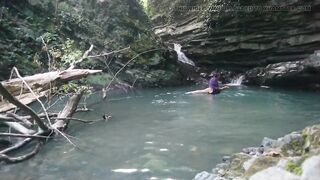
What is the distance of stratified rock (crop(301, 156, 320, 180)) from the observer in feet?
12.3

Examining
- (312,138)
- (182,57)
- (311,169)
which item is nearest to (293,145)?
(312,138)

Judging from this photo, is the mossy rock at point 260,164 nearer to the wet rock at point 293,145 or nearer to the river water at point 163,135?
the wet rock at point 293,145

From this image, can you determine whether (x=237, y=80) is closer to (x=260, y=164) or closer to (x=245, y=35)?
(x=245, y=35)

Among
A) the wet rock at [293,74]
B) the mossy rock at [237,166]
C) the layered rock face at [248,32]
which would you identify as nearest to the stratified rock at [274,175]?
the mossy rock at [237,166]

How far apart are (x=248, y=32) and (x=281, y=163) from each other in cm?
1504

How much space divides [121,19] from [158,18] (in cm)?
581

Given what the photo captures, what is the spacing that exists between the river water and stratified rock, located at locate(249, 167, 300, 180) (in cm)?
195

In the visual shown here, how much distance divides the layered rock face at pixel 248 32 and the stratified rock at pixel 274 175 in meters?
13.4

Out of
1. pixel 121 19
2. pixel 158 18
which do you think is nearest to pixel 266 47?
pixel 121 19

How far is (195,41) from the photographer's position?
2116cm

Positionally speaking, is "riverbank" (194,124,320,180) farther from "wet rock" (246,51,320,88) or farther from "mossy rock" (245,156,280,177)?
"wet rock" (246,51,320,88)

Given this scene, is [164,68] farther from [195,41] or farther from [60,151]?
[60,151]

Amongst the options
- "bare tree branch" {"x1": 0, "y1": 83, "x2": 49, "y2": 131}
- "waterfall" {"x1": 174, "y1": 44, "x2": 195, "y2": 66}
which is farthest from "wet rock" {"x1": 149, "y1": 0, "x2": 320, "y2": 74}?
"bare tree branch" {"x1": 0, "y1": 83, "x2": 49, "y2": 131}

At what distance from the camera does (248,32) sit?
18.8 metres
